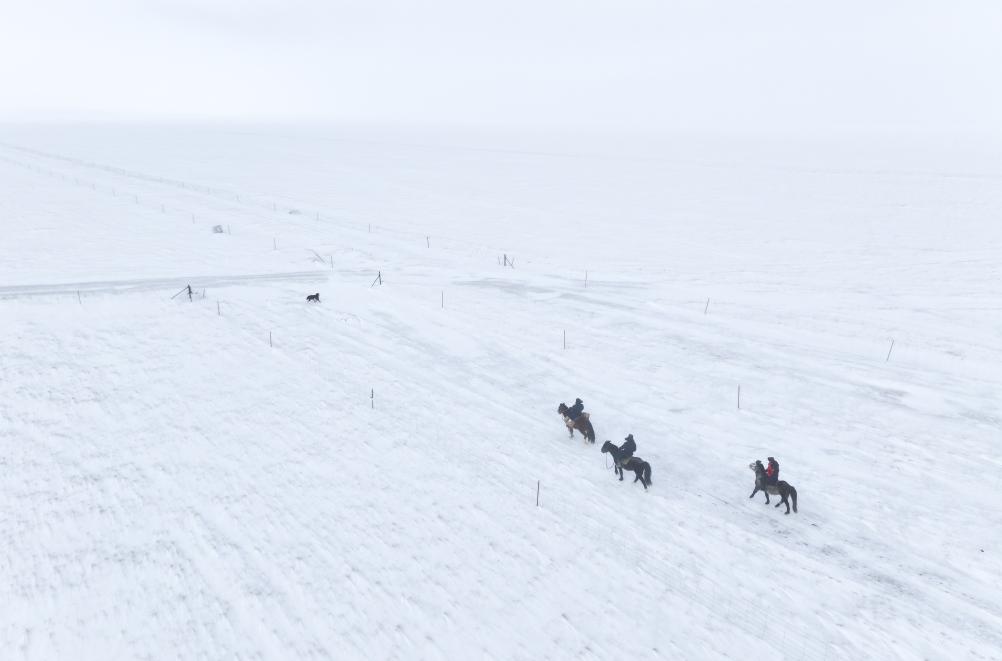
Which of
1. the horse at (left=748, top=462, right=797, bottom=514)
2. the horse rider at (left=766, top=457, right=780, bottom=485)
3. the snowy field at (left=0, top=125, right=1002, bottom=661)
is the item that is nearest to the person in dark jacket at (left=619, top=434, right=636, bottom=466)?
the snowy field at (left=0, top=125, right=1002, bottom=661)

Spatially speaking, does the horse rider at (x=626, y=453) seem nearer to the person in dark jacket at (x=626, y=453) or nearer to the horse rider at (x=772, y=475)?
the person in dark jacket at (x=626, y=453)

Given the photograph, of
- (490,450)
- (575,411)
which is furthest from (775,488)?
(490,450)

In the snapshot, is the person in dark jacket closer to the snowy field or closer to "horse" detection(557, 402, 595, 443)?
the snowy field

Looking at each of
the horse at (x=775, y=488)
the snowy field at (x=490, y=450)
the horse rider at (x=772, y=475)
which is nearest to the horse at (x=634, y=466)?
the snowy field at (x=490, y=450)

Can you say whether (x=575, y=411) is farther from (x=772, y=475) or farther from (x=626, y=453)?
(x=772, y=475)

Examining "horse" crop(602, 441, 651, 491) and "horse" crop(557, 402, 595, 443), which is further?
"horse" crop(557, 402, 595, 443)

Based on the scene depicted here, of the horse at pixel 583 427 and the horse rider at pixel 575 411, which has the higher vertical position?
the horse rider at pixel 575 411
